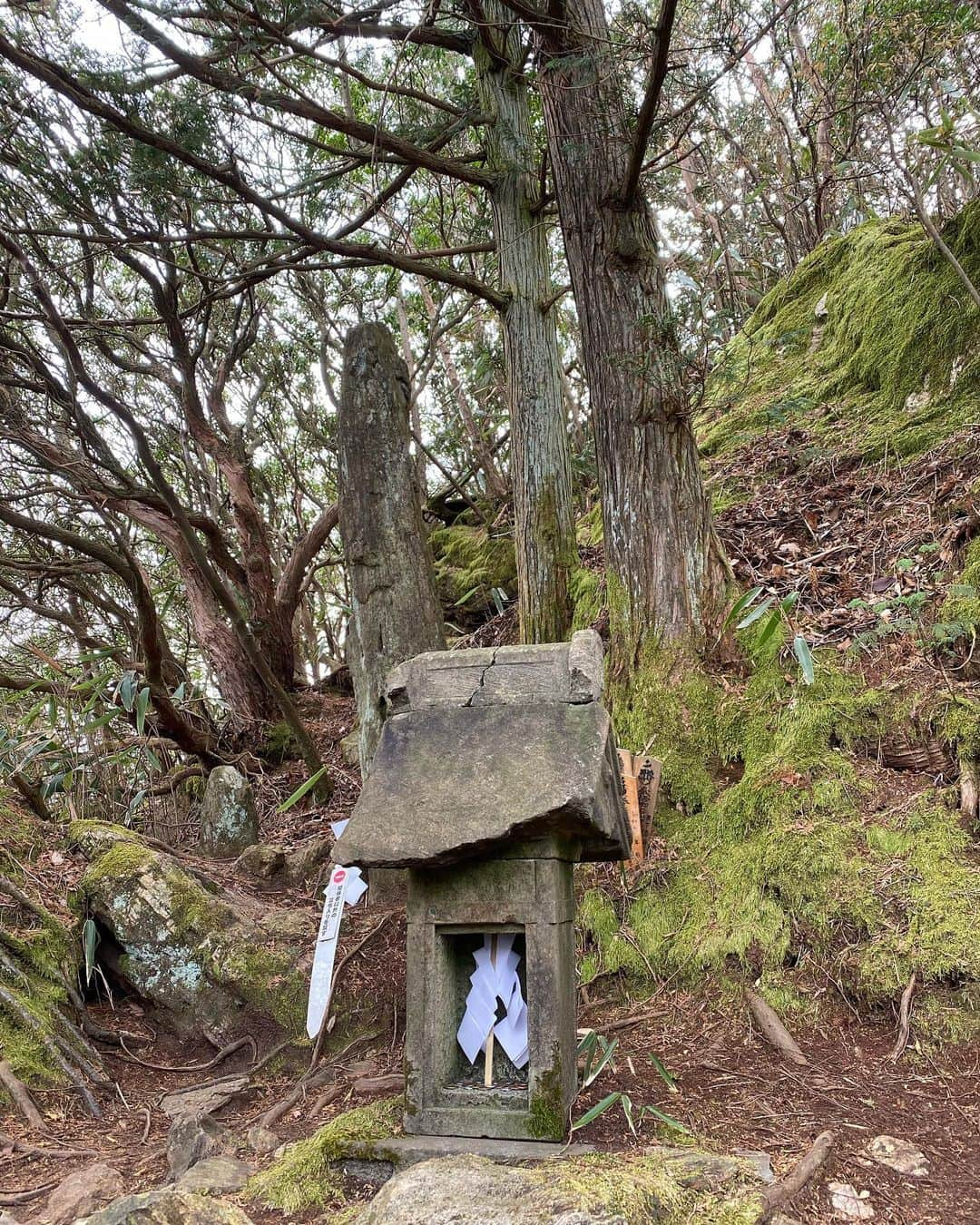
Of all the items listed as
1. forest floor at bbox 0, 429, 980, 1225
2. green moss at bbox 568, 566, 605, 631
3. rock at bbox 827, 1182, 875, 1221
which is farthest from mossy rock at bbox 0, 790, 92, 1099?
green moss at bbox 568, 566, 605, 631

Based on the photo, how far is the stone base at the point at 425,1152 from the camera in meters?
2.64

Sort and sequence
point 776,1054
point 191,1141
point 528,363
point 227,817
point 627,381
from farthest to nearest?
point 227,817
point 528,363
point 627,381
point 776,1054
point 191,1141

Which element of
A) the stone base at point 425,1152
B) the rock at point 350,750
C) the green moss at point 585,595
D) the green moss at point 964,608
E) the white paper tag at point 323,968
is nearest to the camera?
the stone base at point 425,1152

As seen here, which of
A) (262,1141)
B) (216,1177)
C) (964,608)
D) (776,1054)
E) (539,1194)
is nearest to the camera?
(539,1194)

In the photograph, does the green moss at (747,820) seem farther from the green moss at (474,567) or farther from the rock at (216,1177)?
the green moss at (474,567)

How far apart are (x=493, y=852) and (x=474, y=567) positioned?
219 inches

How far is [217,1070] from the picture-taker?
4.11 m

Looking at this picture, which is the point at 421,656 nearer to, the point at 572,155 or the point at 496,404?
the point at 572,155

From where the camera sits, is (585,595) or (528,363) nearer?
(585,595)

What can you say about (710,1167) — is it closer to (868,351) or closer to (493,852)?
(493,852)

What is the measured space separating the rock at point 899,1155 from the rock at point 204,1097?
8.33ft

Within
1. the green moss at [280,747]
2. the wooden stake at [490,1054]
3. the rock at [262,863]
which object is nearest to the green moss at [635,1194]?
the wooden stake at [490,1054]

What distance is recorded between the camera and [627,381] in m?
5.03

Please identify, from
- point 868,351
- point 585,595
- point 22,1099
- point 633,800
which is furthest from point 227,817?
point 868,351
